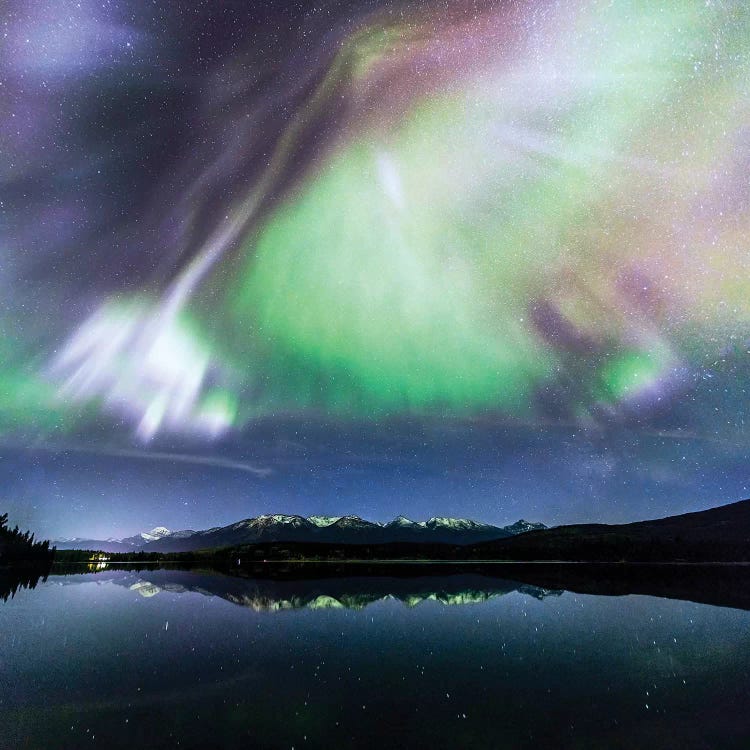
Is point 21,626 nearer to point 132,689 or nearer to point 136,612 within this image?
point 136,612

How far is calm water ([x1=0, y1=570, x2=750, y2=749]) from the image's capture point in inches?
592

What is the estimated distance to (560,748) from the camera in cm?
1370

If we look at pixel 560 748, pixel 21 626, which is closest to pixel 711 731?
pixel 560 748

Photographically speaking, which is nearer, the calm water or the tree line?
the calm water

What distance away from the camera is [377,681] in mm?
21312

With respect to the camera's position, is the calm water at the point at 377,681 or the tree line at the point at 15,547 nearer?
the calm water at the point at 377,681

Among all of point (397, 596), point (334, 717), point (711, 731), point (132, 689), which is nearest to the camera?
point (711, 731)

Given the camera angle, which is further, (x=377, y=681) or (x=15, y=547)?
(x=15, y=547)

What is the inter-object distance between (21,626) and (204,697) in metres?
29.0

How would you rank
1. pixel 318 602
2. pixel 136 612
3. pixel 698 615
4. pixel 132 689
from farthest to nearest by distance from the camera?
pixel 318 602 < pixel 136 612 < pixel 698 615 < pixel 132 689

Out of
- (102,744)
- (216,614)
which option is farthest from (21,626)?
(102,744)

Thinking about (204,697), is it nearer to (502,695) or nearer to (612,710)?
(502,695)

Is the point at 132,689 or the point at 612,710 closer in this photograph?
the point at 612,710

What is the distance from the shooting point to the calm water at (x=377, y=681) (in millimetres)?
15031
